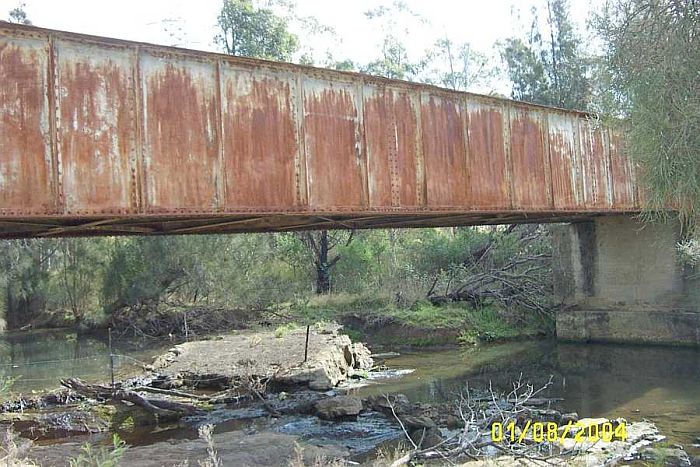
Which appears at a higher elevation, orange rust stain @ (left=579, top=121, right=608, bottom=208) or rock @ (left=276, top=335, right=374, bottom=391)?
orange rust stain @ (left=579, top=121, right=608, bottom=208)

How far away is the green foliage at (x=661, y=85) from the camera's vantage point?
8.07 m

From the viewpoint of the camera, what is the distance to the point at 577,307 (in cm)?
2198

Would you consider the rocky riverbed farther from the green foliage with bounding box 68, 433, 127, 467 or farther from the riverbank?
the riverbank

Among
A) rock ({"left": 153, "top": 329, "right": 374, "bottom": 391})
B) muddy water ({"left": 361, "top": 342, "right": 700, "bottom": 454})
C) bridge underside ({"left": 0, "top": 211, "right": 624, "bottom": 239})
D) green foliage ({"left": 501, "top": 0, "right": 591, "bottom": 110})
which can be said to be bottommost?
muddy water ({"left": 361, "top": 342, "right": 700, "bottom": 454})

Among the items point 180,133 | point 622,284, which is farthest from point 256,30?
point 180,133

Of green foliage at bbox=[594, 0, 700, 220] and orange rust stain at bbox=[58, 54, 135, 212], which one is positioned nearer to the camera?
green foliage at bbox=[594, 0, 700, 220]

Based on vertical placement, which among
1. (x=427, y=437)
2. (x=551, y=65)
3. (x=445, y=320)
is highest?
(x=551, y=65)

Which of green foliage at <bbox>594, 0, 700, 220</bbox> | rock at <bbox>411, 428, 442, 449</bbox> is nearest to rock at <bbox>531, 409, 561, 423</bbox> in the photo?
rock at <bbox>411, 428, 442, 449</bbox>

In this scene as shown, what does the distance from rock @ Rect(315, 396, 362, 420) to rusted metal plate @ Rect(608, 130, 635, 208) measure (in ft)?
32.9

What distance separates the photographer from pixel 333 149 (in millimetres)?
12203

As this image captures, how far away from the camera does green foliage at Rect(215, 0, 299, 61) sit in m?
40.7

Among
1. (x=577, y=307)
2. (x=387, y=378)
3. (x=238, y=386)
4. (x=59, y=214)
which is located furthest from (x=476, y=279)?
(x=59, y=214)

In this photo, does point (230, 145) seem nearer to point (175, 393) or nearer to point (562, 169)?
point (175, 393)

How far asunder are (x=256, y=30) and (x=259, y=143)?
3189 centimetres
